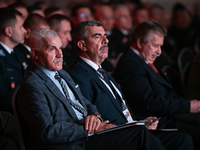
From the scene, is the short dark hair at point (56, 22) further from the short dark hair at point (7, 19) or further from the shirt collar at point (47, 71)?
the shirt collar at point (47, 71)

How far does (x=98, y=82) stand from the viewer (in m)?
2.22

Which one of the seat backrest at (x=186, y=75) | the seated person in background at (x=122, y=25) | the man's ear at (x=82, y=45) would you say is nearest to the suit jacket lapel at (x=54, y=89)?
the man's ear at (x=82, y=45)

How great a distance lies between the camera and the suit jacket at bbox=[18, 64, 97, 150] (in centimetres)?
170

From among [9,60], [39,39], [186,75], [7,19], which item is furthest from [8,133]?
[186,75]

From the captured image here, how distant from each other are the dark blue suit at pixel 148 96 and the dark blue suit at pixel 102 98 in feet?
0.87

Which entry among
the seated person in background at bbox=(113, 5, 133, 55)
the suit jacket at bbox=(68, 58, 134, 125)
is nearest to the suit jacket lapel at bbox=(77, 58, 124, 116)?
the suit jacket at bbox=(68, 58, 134, 125)

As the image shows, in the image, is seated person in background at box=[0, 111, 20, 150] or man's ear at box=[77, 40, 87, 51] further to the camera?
man's ear at box=[77, 40, 87, 51]

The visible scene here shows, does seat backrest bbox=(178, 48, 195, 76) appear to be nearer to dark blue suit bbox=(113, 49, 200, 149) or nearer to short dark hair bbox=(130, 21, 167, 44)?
short dark hair bbox=(130, 21, 167, 44)

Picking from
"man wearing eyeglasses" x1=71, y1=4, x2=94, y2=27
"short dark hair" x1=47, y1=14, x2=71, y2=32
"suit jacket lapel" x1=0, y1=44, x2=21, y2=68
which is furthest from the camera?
"man wearing eyeglasses" x1=71, y1=4, x2=94, y2=27

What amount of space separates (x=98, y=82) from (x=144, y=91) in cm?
47

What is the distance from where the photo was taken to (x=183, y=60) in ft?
12.4

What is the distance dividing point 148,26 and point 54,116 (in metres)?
1.42

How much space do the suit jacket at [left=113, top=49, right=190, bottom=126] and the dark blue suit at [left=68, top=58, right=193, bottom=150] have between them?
0.94 ft

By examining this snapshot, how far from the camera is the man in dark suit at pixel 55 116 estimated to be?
1.71 metres
